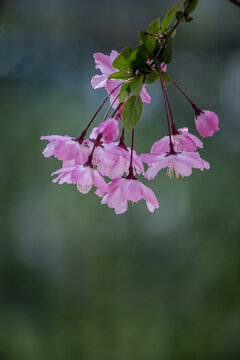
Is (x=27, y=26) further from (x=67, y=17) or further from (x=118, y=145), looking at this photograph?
(x=118, y=145)

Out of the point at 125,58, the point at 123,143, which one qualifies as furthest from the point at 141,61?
the point at 123,143

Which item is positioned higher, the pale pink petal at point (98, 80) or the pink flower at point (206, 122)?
the pale pink petal at point (98, 80)

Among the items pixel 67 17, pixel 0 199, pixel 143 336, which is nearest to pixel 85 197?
pixel 0 199

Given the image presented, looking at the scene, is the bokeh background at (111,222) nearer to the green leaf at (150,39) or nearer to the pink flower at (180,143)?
the pink flower at (180,143)

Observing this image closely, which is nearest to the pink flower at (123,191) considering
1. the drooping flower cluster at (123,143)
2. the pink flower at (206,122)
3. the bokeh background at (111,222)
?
the drooping flower cluster at (123,143)

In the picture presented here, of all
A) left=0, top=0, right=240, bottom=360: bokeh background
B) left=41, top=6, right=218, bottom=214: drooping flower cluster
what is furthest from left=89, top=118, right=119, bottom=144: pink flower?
left=0, top=0, right=240, bottom=360: bokeh background

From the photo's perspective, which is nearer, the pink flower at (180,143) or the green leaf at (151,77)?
the green leaf at (151,77)

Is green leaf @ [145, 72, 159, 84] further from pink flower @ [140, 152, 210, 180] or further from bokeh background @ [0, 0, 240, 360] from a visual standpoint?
bokeh background @ [0, 0, 240, 360]
